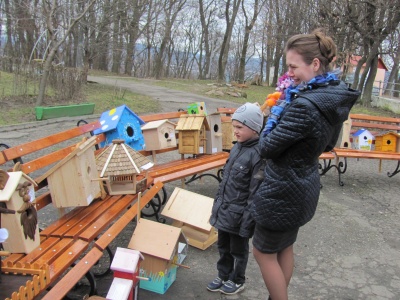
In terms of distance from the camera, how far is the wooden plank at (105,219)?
2.65 metres

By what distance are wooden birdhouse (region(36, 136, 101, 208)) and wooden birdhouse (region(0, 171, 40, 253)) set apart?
38cm

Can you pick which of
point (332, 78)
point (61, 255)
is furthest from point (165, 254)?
point (332, 78)

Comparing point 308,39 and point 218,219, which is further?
point 218,219

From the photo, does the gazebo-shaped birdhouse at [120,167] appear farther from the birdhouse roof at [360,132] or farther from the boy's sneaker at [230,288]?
the birdhouse roof at [360,132]

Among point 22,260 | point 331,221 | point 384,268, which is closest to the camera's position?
point 22,260

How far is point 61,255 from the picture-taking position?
240cm

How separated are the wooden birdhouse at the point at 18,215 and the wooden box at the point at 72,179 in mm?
378

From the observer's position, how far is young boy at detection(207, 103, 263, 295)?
8.93ft

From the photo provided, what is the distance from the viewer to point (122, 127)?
427cm

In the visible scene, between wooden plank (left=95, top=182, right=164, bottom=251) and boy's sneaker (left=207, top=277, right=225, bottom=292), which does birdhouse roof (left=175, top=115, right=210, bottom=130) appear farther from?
boy's sneaker (left=207, top=277, right=225, bottom=292)

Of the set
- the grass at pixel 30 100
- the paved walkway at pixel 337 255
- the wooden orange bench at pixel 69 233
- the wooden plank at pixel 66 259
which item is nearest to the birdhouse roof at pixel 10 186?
the wooden orange bench at pixel 69 233

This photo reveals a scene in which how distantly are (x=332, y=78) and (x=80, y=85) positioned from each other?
11.1 m

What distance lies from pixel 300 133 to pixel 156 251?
1460 mm

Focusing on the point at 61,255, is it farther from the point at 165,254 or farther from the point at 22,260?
Answer: the point at 165,254
